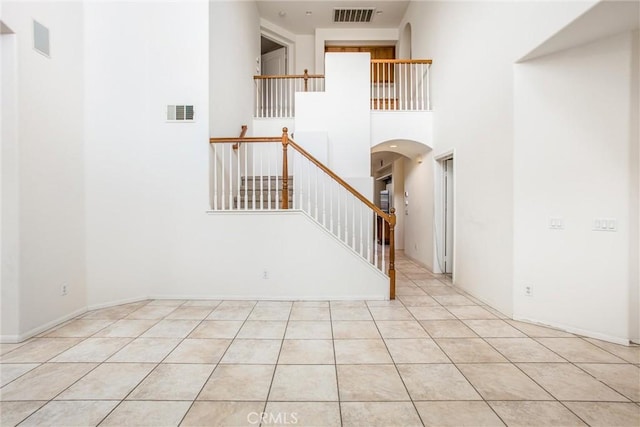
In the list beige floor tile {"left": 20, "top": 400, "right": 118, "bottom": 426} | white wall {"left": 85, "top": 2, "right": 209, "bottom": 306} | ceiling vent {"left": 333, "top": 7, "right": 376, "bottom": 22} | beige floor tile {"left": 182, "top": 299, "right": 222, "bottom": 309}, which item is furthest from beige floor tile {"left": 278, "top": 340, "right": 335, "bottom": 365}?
ceiling vent {"left": 333, "top": 7, "right": 376, "bottom": 22}

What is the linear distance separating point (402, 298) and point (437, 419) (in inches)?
92.8

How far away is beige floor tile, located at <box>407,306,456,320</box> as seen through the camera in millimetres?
3398

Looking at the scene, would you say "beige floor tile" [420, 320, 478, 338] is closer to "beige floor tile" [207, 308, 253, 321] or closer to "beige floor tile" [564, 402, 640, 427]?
"beige floor tile" [564, 402, 640, 427]

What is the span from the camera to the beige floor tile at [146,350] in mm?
2473

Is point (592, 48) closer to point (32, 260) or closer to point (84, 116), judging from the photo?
point (84, 116)

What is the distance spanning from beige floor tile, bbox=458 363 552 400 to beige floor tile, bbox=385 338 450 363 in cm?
21

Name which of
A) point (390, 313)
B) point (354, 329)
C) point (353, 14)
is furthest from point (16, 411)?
point (353, 14)

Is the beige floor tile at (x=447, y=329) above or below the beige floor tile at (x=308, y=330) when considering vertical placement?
below

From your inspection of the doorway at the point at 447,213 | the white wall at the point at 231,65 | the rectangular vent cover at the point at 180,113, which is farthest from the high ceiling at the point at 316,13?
the rectangular vent cover at the point at 180,113

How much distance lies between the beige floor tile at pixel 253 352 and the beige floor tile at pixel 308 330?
209 millimetres

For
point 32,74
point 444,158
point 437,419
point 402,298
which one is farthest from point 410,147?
point 32,74

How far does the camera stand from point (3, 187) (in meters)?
2.78

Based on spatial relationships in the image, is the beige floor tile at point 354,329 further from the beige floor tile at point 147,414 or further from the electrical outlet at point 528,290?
the electrical outlet at point 528,290

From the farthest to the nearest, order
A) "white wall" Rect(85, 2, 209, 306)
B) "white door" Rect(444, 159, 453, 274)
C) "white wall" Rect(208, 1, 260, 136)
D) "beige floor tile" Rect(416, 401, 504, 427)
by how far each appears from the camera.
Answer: "white door" Rect(444, 159, 453, 274), "white wall" Rect(208, 1, 260, 136), "white wall" Rect(85, 2, 209, 306), "beige floor tile" Rect(416, 401, 504, 427)
